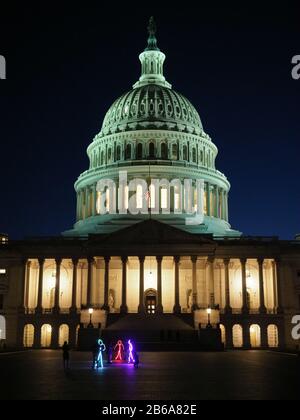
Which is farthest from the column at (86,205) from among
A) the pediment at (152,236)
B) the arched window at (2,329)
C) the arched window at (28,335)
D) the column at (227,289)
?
the column at (227,289)

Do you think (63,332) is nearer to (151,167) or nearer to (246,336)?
(246,336)

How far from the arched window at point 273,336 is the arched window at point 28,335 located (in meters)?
34.2

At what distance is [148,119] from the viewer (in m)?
114

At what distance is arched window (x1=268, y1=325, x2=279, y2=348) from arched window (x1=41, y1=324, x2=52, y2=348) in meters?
31.7

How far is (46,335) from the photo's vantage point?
286 feet

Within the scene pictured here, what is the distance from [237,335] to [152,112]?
4907cm

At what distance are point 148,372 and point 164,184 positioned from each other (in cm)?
7157

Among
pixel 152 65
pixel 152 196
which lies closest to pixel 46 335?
pixel 152 196

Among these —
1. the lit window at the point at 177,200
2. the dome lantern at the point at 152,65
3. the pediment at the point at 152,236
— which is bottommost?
the pediment at the point at 152,236

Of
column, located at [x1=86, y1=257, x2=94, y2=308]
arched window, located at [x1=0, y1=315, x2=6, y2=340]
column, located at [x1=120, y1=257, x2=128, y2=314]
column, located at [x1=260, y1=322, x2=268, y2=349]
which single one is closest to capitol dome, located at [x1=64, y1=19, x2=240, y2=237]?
column, located at [x1=86, y1=257, x2=94, y2=308]

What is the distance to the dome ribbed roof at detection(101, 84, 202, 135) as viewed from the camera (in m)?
114

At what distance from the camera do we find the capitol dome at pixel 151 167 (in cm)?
10512

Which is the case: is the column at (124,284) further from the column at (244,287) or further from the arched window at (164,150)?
the arched window at (164,150)
